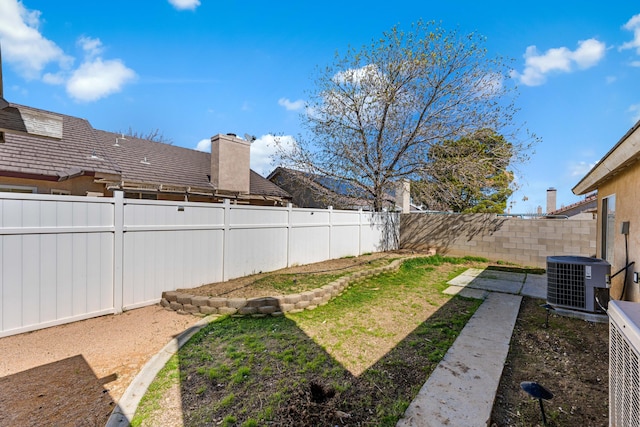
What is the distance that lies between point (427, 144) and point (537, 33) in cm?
426

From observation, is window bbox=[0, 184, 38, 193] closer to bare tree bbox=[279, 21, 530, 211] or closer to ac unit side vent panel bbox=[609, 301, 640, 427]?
bare tree bbox=[279, 21, 530, 211]

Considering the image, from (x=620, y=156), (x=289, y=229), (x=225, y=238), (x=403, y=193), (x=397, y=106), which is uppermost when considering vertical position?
(x=397, y=106)

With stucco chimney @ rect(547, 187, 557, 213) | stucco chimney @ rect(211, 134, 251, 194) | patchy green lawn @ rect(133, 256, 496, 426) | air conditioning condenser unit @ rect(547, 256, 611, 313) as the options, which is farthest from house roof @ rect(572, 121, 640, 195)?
stucco chimney @ rect(547, 187, 557, 213)

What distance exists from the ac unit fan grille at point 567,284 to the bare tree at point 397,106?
22.7 feet

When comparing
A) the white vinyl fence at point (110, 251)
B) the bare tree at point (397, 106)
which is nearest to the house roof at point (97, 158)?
the white vinyl fence at point (110, 251)

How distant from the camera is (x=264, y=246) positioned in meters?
6.83

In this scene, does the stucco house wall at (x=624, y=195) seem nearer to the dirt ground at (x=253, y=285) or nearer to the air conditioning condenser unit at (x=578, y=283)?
the air conditioning condenser unit at (x=578, y=283)

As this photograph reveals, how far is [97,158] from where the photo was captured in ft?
29.4

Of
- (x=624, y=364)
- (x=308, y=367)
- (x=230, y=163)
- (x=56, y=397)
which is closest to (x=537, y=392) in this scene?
(x=624, y=364)

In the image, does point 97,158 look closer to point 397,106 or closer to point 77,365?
point 77,365

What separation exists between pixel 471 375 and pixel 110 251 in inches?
196

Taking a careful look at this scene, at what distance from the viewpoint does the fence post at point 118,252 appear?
4.50 meters

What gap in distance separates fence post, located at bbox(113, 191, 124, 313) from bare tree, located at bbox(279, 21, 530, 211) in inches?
317

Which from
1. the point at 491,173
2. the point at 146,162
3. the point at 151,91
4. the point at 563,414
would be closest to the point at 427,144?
the point at 491,173
